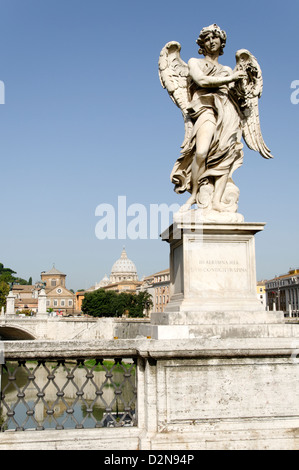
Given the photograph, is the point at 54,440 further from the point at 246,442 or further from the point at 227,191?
the point at 227,191

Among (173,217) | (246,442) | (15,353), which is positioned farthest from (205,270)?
(15,353)

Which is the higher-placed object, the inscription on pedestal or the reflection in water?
the inscription on pedestal

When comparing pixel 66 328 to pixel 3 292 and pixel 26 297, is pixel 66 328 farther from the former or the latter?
pixel 26 297

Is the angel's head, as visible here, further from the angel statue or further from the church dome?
the church dome

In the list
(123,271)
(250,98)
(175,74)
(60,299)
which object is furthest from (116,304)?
(250,98)

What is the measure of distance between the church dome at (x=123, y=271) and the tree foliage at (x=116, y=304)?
66483 millimetres

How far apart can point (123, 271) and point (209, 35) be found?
173 meters

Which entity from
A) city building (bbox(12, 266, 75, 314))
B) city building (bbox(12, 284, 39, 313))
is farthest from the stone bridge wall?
city building (bbox(12, 266, 75, 314))

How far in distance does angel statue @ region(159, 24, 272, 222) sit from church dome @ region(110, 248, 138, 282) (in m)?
170

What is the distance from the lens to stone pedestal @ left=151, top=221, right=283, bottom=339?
561 cm

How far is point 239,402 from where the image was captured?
514 cm

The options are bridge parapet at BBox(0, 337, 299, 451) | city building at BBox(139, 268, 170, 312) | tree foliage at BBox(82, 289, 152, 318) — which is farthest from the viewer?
city building at BBox(139, 268, 170, 312)

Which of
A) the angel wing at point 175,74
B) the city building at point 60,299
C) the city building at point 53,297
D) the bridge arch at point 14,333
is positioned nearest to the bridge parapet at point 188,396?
the angel wing at point 175,74

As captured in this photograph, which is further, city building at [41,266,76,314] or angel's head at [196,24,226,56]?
city building at [41,266,76,314]
